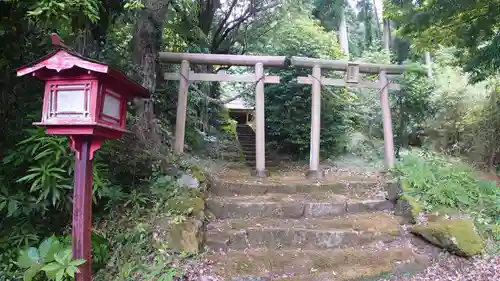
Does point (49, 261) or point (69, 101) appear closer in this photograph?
point (69, 101)

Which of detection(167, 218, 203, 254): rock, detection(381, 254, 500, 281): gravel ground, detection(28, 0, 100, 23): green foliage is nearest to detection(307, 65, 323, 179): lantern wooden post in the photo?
detection(381, 254, 500, 281): gravel ground

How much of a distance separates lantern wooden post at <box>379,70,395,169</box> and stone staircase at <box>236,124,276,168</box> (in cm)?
293

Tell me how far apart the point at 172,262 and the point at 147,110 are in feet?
9.18

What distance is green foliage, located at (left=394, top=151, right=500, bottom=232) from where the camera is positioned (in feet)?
17.0

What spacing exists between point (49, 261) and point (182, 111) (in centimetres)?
425

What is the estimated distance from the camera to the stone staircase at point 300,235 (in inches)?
161

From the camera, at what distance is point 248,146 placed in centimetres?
1145

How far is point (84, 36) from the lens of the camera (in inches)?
166

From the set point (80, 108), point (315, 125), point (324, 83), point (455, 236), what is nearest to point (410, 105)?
point (324, 83)

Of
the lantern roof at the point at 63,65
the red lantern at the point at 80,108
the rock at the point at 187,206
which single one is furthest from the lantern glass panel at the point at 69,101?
the rock at the point at 187,206

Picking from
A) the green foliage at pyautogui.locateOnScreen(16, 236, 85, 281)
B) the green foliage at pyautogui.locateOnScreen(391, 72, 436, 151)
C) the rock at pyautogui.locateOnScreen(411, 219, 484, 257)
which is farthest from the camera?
the green foliage at pyautogui.locateOnScreen(391, 72, 436, 151)

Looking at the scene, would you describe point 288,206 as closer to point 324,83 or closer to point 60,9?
point 324,83

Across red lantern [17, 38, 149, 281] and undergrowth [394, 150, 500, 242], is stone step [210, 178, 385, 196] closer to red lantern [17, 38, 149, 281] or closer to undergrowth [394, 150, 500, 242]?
undergrowth [394, 150, 500, 242]

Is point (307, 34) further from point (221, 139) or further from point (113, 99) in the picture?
point (113, 99)
